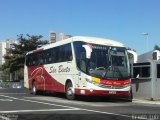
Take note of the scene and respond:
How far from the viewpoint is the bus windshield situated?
2355 cm

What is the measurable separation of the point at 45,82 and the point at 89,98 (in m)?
3.89

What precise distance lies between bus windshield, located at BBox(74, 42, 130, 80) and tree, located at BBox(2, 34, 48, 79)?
55083 millimetres

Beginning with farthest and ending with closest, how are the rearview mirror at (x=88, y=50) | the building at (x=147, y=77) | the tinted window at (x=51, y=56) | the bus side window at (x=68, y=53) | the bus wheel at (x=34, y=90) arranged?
the bus wheel at (x=34, y=90), the tinted window at (x=51, y=56), the building at (x=147, y=77), the bus side window at (x=68, y=53), the rearview mirror at (x=88, y=50)

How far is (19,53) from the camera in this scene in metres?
80.4

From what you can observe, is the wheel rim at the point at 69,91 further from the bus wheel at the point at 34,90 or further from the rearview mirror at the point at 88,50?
the bus wheel at the point at 34,90

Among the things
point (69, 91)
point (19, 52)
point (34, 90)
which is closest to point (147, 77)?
point (69, 91)

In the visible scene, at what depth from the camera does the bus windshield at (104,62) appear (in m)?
23.5

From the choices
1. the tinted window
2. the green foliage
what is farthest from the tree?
the tinted window

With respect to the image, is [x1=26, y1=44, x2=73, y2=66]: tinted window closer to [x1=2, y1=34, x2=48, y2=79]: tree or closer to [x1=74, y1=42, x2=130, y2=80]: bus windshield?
[x1=74, y1=42, x2=130, y2=80]: bus windshield

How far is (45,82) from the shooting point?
29703mm

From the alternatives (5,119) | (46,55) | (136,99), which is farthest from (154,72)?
(5,119)

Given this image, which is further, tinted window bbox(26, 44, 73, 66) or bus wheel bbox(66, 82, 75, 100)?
tinted window bbox(26, 44, 73, 66)

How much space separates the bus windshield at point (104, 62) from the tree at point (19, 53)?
5508 centimetres

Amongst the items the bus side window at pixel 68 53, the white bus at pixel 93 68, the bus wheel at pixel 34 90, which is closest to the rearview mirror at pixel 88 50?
the white bus at pixel 93 68
